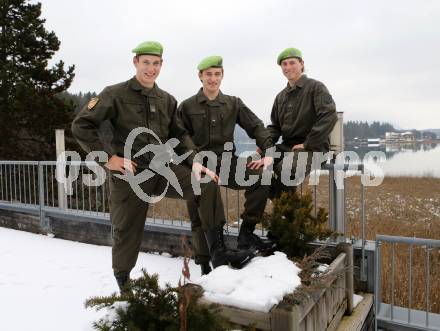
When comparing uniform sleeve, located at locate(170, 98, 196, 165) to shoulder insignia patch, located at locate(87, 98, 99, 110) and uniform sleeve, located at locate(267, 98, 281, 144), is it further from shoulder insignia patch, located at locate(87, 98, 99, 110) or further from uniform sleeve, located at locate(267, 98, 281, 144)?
uniform sleeve, located at locate(267, 98, 281, 144)

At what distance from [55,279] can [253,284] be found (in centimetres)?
265

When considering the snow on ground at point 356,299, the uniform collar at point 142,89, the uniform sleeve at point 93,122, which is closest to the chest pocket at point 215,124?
the uniform collar at point 142,89

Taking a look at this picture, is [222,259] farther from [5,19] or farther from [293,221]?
[5,19]

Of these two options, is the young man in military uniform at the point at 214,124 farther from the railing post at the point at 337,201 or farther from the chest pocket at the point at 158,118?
the railing post at the point at 337,201

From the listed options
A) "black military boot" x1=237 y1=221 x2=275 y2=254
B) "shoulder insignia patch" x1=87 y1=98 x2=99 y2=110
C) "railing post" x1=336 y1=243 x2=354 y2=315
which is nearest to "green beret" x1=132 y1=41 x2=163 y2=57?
"shoulder insignia patch" x1=87 y1=98 x2=99 y2=110

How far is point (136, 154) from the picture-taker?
324 centimetres

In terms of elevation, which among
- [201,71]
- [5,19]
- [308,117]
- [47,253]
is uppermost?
[5,19]

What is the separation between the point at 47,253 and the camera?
5273mm

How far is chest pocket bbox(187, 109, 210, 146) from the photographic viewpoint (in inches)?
144

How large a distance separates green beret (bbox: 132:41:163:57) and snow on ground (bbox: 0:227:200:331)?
1.79 m

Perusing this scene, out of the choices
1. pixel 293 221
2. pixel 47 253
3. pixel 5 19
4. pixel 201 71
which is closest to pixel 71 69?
pixel 5 19

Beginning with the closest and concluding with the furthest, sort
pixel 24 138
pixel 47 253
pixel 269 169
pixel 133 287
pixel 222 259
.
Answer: pixel 133 287 < pixel 222 259 < pixel 269 169 < pixel 47 253 < pixel 24 138

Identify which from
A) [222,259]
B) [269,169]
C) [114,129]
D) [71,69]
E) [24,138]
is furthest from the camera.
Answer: [71,69]

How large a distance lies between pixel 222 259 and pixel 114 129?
1.38 m
